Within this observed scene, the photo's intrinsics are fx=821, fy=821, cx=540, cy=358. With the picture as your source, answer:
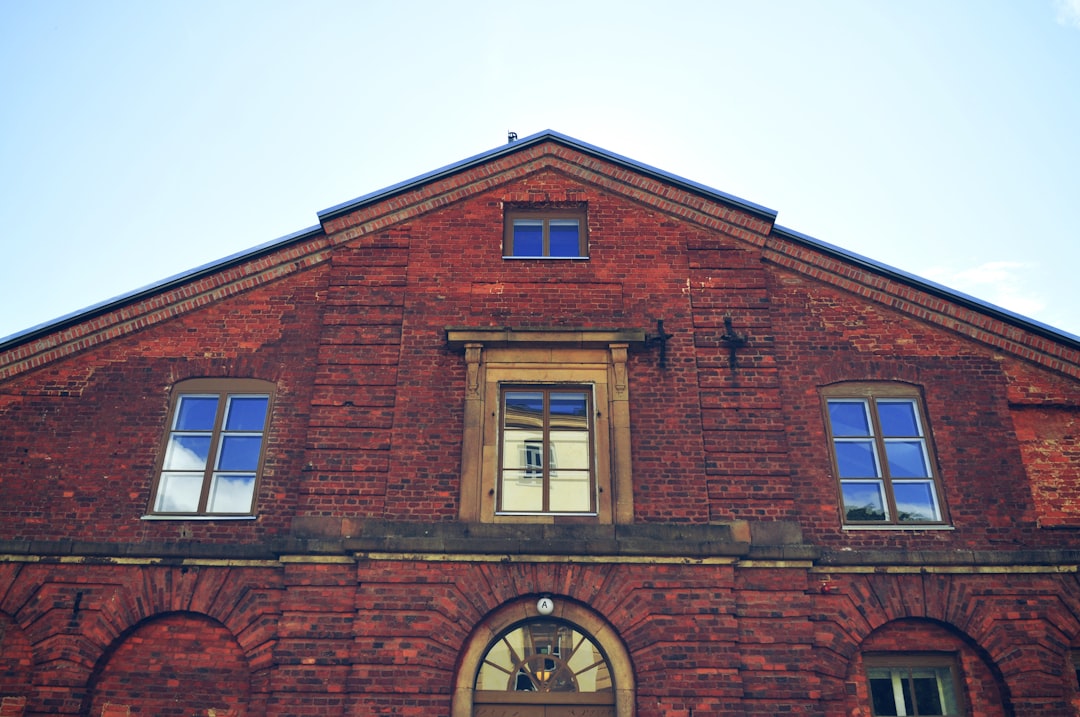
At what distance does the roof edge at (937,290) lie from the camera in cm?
1077

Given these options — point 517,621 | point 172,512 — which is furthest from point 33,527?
point 517,621

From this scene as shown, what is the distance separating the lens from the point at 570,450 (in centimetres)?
1002

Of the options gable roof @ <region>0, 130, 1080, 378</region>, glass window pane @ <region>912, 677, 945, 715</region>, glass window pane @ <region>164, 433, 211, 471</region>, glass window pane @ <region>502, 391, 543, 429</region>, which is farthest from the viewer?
gable roof @ <region>0, 130, 1080, 378</region>

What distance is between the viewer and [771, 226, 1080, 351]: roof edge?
10.8 meters

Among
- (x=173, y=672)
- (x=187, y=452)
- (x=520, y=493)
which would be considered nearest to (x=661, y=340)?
(x=520, y=493)

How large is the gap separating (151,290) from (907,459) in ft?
33.3

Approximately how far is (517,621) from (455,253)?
16.3 feet

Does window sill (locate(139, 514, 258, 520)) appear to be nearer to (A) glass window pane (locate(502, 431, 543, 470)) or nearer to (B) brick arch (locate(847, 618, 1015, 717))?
(A) glass window pane (locate(502, 431, 543, 470))

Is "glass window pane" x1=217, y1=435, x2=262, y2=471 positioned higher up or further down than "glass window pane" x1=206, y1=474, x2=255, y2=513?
higher up

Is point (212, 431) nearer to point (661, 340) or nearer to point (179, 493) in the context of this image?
point (179, 493)

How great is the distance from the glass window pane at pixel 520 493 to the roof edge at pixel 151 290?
4.54 m

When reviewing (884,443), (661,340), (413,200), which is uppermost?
(413,200)

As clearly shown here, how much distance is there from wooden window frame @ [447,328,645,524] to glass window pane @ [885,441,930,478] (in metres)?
3.39

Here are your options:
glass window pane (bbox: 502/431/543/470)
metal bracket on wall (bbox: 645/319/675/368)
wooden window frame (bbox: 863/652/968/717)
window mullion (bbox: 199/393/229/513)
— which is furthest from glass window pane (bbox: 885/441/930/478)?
window mullion (bbox: 199/393/229/513)
